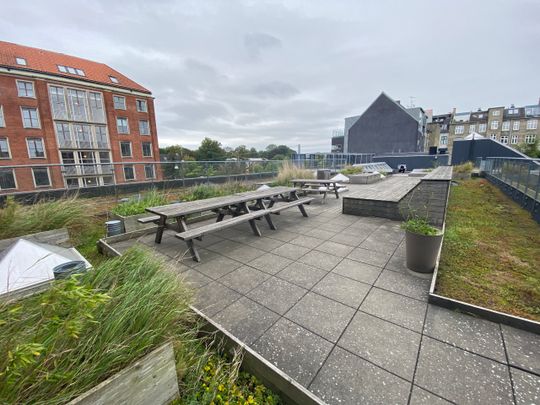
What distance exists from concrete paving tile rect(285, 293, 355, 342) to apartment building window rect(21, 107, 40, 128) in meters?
29.8

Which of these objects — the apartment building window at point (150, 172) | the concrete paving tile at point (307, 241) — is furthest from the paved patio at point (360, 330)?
the apartment building window at point (150, 172)

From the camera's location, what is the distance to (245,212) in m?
4.52

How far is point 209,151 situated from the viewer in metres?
49.0

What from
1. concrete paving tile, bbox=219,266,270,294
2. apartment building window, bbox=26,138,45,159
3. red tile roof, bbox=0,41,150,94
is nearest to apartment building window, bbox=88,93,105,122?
red tile roof, bbox=0,41,150,94

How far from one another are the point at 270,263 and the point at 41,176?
7.04 m

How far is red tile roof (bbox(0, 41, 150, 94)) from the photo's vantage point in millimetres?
19625

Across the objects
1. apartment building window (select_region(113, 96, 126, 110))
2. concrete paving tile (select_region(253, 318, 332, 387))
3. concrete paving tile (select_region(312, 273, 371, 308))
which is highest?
apartment building window (select_region(113, 96, 126, 110))

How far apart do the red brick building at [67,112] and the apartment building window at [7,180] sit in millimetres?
15941

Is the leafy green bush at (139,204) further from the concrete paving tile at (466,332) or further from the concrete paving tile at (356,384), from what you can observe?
the concrete paving tile at (466,332)

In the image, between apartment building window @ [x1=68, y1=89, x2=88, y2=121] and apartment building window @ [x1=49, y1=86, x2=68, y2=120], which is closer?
apartment building window @ [x1=49, y1=86, x2=68, y2=120]

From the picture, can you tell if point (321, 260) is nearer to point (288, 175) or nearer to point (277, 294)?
point (277, 294)

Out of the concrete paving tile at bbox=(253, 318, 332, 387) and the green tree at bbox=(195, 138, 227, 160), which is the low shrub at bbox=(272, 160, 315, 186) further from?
the green tree at bbox=(195, 138, 227, 160)

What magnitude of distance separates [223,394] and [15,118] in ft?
97.7

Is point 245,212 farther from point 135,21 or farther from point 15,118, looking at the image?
point 15,118
